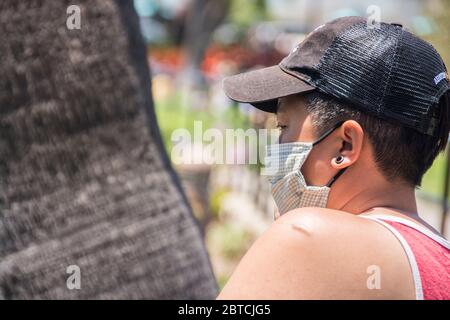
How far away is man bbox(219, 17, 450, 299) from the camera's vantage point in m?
1.46

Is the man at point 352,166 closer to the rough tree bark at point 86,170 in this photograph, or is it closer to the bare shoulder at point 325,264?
the bare shoulder at point 325,264

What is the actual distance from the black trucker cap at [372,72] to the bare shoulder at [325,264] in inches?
13.2

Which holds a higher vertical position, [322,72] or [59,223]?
[322,72]

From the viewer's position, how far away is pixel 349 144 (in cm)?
167

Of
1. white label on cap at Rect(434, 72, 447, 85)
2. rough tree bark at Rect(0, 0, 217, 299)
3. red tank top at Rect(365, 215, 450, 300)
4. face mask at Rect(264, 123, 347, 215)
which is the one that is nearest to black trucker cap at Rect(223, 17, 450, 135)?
white label on cap at Rect(434, 72, 447, 85)

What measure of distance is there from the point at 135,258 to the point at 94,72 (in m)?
0.72

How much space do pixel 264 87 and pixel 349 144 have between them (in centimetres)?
28

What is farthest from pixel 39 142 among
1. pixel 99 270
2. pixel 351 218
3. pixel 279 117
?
pixel 351 218

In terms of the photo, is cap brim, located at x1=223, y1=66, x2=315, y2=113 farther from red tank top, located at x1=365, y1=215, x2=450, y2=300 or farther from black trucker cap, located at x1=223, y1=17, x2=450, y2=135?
red tank top, located at x1=365, y1=215, x2=450, y2=300

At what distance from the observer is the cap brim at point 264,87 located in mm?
1723

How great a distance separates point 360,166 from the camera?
1.67m

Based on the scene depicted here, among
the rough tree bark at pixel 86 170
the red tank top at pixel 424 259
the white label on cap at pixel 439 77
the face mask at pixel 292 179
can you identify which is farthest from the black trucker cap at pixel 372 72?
the rough tree bark at pixel 86 170

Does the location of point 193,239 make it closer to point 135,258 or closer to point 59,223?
point 135,258

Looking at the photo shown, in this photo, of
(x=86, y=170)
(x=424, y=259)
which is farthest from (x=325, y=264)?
(x=86, y=170)
